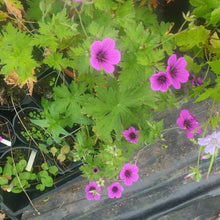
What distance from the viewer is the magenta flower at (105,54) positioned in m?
0.92

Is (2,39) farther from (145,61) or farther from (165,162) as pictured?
(165,162)

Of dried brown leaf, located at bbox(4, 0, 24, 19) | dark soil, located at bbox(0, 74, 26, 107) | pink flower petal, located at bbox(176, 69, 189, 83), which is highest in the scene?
dried brown leaf, located at bbox(4, 0, 24, 19)

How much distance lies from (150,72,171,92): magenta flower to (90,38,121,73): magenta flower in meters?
0.22

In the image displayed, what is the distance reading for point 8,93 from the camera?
1.53 metres

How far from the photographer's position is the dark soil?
153 cm

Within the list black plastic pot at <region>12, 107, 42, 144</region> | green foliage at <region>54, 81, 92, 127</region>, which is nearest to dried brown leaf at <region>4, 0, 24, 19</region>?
green foliage at <region>54, 81, 92, 127</region>

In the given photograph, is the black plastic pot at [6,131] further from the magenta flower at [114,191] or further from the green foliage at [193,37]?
the green foliage at [193,37]

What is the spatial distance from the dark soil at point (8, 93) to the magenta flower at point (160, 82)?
3.27 feet

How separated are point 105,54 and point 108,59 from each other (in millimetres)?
26

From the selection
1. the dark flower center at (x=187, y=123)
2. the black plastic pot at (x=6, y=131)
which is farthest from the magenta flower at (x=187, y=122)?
the black plastic pot at (x=6, y=131)

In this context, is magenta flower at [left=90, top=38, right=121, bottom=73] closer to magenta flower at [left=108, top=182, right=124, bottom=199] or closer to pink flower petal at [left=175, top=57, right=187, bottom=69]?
pink flower petal at [left=175, top=57, right=187, bottom=69]

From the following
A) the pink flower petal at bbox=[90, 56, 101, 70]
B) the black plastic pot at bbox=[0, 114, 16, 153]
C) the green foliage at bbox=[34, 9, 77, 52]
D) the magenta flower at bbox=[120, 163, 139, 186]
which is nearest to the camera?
the pink flower petal at bbox=[90, 56, 101, 70]

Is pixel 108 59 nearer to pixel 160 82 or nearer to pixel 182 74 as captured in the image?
pixel 160 82

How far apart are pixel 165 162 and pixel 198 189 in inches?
16.6
